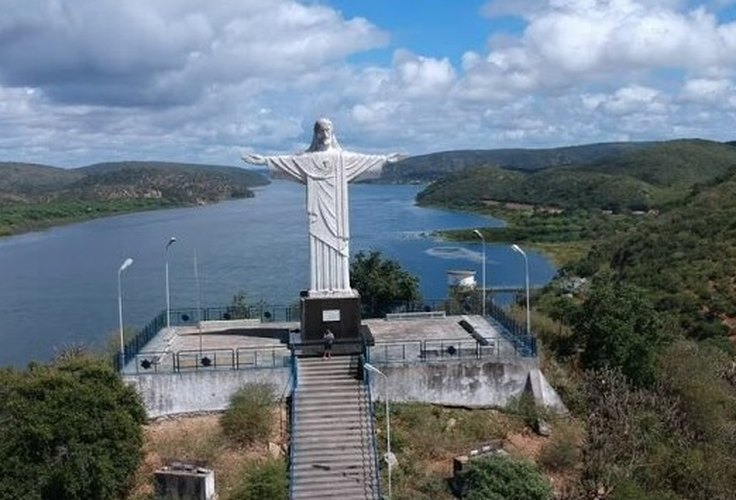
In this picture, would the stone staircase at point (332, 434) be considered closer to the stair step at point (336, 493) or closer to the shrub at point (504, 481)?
the stair step at point (336, 493)

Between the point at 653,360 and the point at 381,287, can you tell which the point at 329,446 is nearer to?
the point at 653,360

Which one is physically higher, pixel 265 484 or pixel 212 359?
pixel 212 359

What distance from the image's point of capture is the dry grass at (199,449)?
19203mm

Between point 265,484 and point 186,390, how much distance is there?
441 cm

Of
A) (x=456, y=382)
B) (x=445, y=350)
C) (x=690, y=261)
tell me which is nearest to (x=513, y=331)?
(x=445, y=350)

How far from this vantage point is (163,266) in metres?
77.2

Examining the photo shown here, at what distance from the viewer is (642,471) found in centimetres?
1980

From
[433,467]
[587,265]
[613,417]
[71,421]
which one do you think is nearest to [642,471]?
[613,417]

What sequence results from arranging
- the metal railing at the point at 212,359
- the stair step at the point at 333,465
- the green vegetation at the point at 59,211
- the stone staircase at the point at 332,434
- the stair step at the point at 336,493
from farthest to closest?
the green vegetation at the point at 59,211 → the metal railing at the point at 212,359 → the stair step at the point at 333,465 → the stone staircase at the point at 332,434 → the stair step at the point at 336,493

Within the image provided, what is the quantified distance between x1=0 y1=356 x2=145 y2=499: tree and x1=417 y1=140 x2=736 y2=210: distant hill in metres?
109

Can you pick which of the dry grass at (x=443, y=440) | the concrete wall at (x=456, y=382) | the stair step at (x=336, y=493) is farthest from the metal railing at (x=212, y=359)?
the stair step at (x=336, y=493)

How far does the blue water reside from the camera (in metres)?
55.7

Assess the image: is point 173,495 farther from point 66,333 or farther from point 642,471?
point 66,333

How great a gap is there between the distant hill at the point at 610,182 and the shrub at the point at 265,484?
354 ft
